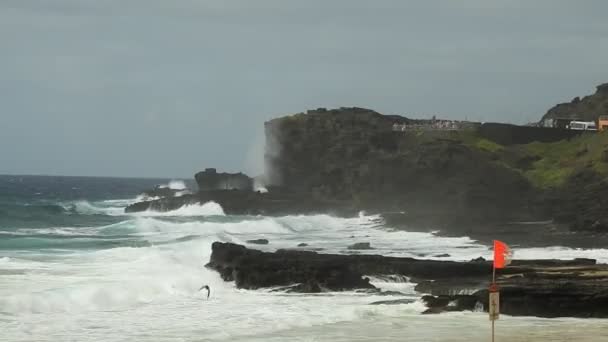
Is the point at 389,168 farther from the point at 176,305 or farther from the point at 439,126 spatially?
the point at 176,305

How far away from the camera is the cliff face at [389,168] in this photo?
61188mm

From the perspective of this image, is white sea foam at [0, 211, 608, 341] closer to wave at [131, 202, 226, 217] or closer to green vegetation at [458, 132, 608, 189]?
green vegetation at [458, 132, 608, 189]

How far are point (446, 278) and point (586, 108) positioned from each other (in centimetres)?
6654

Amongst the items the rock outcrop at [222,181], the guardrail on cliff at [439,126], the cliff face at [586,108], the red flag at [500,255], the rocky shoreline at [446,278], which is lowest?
the rocky shoreline at [446,278]

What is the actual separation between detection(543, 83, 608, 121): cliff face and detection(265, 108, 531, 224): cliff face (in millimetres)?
17190

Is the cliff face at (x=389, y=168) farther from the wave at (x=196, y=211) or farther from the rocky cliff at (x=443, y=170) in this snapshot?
the wave at (x=196, y=211)

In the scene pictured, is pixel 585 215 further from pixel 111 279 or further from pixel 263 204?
pixel 263 204

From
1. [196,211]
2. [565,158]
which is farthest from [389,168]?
[196,211]

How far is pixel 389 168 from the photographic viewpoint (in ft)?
232

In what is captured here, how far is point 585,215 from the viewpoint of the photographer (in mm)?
47875


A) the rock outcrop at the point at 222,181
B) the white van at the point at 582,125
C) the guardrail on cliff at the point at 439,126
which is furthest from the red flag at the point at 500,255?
the rock outcrop at the point at 222,181

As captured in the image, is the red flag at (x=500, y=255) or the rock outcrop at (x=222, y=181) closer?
the red flag at (x=500, y=255)

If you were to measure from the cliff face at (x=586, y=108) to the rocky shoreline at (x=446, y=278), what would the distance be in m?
60.6

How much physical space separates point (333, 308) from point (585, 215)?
25637 millimetres
